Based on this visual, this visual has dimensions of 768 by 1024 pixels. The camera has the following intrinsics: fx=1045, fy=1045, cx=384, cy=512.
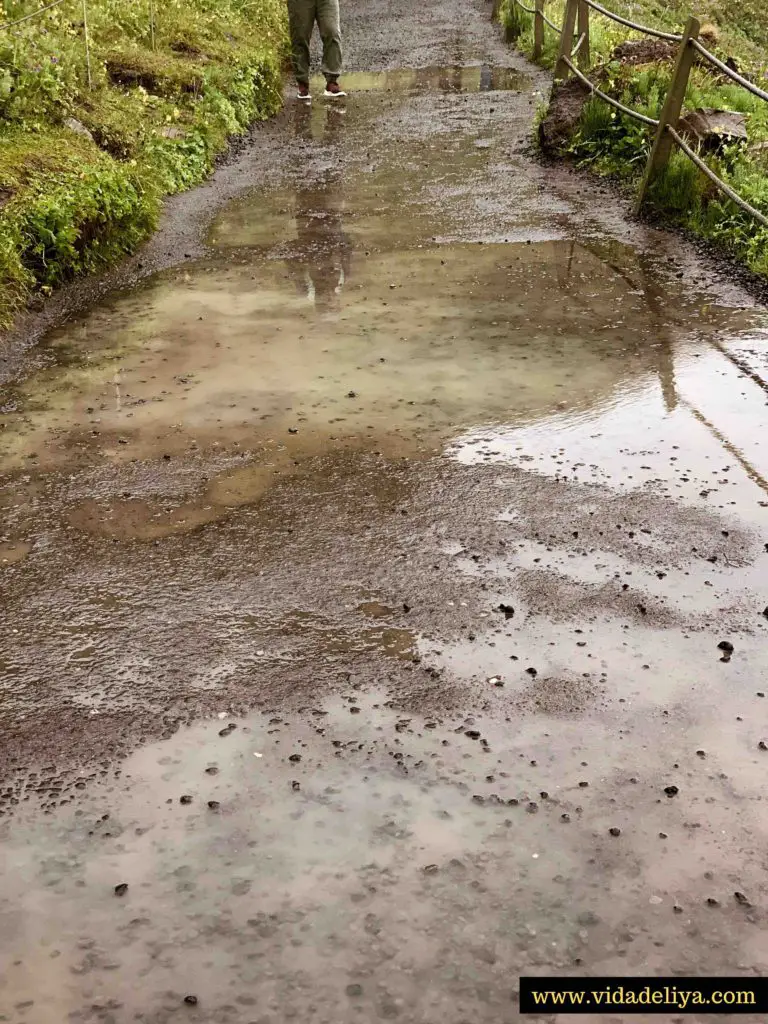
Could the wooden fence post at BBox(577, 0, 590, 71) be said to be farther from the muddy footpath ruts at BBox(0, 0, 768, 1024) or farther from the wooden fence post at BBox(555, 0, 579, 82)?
the muddy footpath ruts at BBox(0, 0, 768, 1024)

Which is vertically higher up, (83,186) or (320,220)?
(83,186)

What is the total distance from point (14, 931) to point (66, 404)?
3479 mm

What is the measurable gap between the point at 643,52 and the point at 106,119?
6026 mm

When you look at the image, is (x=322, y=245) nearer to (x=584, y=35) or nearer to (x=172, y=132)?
(x=172, y=132)

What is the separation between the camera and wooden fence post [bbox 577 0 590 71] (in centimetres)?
1257

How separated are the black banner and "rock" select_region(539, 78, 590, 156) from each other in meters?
9.66

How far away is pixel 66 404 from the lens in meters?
5.67

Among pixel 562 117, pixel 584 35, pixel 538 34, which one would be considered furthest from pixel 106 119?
pixel 538 34

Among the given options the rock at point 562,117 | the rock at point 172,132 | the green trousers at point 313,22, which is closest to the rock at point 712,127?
the rock at point 562,117

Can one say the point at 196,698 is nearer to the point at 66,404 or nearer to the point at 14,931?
the point at 14,931

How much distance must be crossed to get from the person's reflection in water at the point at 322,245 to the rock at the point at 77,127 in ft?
6.19

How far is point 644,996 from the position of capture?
2514 millimetres

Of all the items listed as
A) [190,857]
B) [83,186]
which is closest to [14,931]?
[190,857]

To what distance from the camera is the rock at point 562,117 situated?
427 inches
